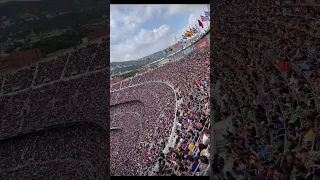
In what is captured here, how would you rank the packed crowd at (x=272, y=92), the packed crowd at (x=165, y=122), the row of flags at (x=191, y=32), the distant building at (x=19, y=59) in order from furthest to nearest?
the row of flags at (x=191, y=32)
the distant building at (x=19, y=59)
the packed crowd at (x=165, y=122)
the packed crowd at (x=272, y=92)

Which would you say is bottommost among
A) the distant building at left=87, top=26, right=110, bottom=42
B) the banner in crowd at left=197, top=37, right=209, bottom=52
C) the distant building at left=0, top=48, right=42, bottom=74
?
the banner in crowd at left=197, top=37, right=209, bottom=52

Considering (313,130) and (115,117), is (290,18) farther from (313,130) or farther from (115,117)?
(115,117)

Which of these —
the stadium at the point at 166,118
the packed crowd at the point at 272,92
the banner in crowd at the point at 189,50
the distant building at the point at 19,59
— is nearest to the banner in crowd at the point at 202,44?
the stadium at the point at 166,118

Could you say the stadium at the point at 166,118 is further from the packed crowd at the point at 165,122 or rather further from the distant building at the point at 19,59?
the distant building at the point at 19,59

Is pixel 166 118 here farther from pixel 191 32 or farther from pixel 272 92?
pixel 272 92

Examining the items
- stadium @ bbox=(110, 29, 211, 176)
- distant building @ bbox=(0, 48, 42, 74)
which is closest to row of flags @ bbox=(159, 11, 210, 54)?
stadium @ bbox=(110, 29, 211, 176)

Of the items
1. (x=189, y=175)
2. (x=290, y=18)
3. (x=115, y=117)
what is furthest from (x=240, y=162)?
(x=115, y=117)

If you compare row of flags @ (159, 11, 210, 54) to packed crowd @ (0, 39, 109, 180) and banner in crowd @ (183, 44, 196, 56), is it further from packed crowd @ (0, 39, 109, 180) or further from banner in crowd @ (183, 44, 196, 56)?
packed crowd @ (0, 39, 109, 180)
